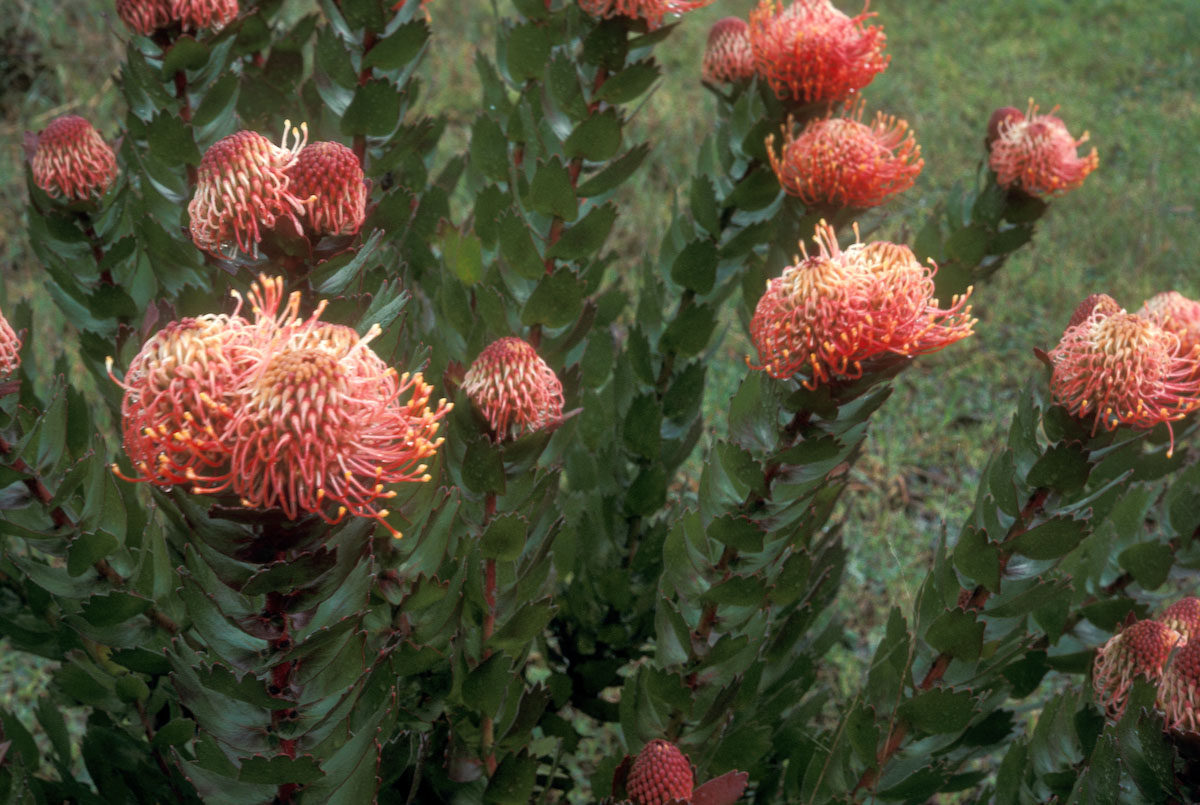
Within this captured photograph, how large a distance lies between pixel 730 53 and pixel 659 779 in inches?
Result: 66.8

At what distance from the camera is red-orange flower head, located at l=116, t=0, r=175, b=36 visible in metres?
1.83

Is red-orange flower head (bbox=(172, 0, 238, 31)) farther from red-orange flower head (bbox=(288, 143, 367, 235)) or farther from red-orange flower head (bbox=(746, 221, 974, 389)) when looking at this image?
red-orange flower head (bbox=(746, 221, 974, 389))

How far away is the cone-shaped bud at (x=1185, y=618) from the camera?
1.70 m

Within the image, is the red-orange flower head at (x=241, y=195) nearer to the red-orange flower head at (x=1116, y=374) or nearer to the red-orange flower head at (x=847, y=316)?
the red-orange flower head at (x=847, y=316)

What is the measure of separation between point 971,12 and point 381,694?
8.17m

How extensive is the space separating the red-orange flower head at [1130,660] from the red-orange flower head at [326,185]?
1402 mm

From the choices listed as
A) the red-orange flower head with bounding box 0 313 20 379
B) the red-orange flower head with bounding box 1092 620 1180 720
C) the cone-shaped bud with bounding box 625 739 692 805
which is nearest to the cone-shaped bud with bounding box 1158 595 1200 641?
the red-orange flower head with bounding box 1092 620 1180 720

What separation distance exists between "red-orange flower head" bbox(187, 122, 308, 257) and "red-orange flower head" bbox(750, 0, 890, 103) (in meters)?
1.24

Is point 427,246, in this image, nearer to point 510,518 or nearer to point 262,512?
point 510,518

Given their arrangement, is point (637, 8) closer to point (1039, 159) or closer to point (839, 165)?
point (839, 165)

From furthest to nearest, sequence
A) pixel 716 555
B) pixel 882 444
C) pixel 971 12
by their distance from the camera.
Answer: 1. pixel 971 12
2. pixel 882 444
3. pixel 716 555

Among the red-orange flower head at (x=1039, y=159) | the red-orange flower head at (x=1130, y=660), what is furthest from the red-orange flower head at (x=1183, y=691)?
the red-orange flower head at (x=1039, y=159)

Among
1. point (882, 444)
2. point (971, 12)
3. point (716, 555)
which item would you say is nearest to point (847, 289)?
point (716, 555)

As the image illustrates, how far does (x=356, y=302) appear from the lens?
1434mm
